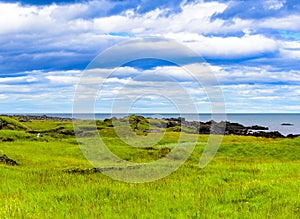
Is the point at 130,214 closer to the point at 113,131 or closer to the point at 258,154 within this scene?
the point at 258,154

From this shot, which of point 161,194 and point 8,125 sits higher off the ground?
point 8,125

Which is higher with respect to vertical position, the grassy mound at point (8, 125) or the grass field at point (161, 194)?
the grassy mound at point (8, 125)

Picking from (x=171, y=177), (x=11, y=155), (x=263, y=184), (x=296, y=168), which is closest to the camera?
(x=263, y=184)

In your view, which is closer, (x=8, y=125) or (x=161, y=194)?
(x=161, y=194)

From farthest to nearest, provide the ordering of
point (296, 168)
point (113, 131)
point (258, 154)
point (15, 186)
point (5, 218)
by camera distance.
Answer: point (113, 131) → point (258, 154) → point (296, 168) → point (15, 186) → point (5, 218)

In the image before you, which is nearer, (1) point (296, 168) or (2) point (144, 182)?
(2) point (144, 182)

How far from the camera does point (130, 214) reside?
12133mm

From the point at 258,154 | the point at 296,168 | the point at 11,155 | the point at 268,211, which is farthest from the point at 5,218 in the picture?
the point at 258,154

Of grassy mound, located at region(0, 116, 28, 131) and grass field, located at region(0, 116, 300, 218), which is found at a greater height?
grassy mound, located at region(0, 116, 28, 131)

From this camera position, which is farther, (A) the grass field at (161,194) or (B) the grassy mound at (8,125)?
(B) the grassy mound at (8,125)

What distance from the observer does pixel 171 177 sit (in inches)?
734

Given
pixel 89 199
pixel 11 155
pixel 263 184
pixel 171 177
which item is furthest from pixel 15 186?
pixel 11 155

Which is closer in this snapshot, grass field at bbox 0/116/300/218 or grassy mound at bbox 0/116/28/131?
grass field at bbox 0/116/300/218

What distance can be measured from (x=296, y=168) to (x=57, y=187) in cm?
1207
